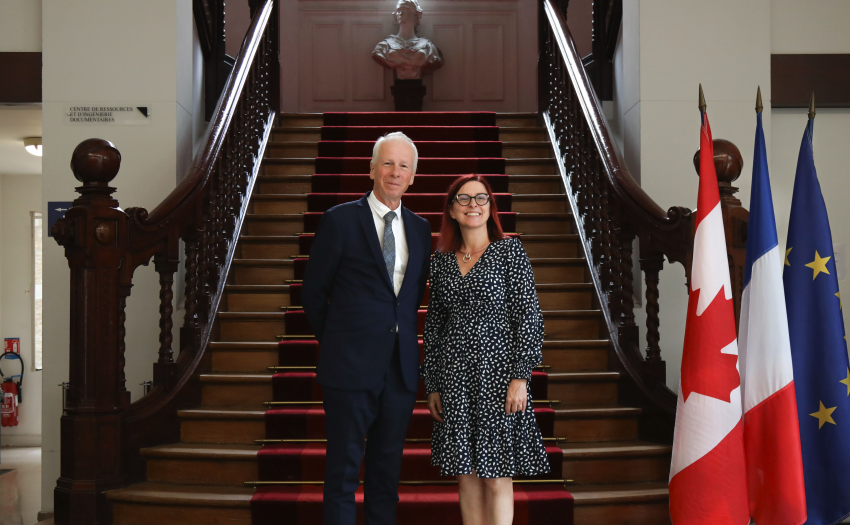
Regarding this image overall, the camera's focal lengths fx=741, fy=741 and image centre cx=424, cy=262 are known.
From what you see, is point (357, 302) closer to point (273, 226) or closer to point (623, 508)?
point (623, 508)

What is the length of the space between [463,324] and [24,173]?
288 inches

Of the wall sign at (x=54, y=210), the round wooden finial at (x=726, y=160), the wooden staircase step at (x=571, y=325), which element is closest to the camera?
the round wooden finial at (x=726, y=160)

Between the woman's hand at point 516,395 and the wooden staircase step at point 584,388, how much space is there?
1.39 meters

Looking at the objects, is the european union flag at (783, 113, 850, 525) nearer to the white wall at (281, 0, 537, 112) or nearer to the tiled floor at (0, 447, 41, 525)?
the tiled floor at (0, 447, 41, 525)

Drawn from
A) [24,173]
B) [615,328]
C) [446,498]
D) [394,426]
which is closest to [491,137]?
[615,328]

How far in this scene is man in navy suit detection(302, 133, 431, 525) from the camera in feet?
7.49

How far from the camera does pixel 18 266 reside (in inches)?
319

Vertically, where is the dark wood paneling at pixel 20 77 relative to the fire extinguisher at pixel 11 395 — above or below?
above

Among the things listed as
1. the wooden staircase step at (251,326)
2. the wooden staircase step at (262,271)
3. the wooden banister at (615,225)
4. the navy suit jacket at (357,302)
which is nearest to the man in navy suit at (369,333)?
the navy suit jacket at (357,302)

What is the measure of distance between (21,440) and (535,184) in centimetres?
631

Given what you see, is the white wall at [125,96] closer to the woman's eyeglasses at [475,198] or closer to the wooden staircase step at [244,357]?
the wooden staircase step at [244,357]

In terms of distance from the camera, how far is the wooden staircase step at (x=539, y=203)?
4844 millimetres

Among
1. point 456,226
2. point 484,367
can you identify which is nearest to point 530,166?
point 456,226

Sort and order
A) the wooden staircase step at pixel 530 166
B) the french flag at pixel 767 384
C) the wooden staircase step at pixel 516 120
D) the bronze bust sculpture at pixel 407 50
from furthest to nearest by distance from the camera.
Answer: the bronze bust sculpture at pixel 407 50 < the wooden staircase step at pixel 516 120 < the wooden staircase step at pixel 530 166 < the french flag at pixel 767 384
